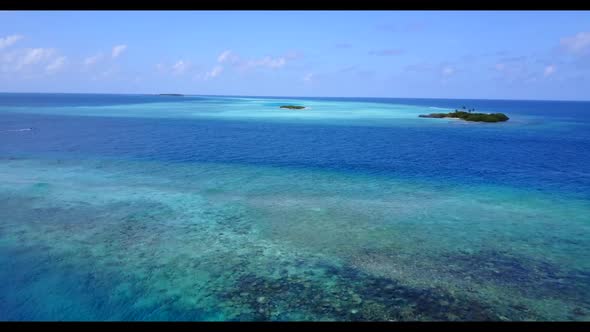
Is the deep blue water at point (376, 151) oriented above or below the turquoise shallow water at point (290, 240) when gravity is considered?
above

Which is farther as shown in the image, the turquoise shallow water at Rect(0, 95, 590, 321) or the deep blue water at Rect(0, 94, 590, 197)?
the deep blue water at Rect(0, 94, 590, 197)

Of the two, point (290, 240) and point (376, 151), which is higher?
point (376, 151)

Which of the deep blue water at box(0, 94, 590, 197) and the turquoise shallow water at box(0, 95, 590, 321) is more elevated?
the deep blue water at box(0, 94, 590, 197)

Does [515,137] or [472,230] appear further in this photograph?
[515,137]

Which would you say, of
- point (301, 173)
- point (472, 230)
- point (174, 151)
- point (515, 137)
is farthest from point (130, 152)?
point (515, 137)

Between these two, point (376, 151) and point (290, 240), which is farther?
point (376, 151)

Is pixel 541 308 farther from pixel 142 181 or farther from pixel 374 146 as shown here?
pixel 374 146

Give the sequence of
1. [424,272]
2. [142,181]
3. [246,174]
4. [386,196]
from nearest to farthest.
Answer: [424,272] < [386,196] < [142,181] < [246,174]

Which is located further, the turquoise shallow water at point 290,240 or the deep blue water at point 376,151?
the deep blue water at point 376,151
